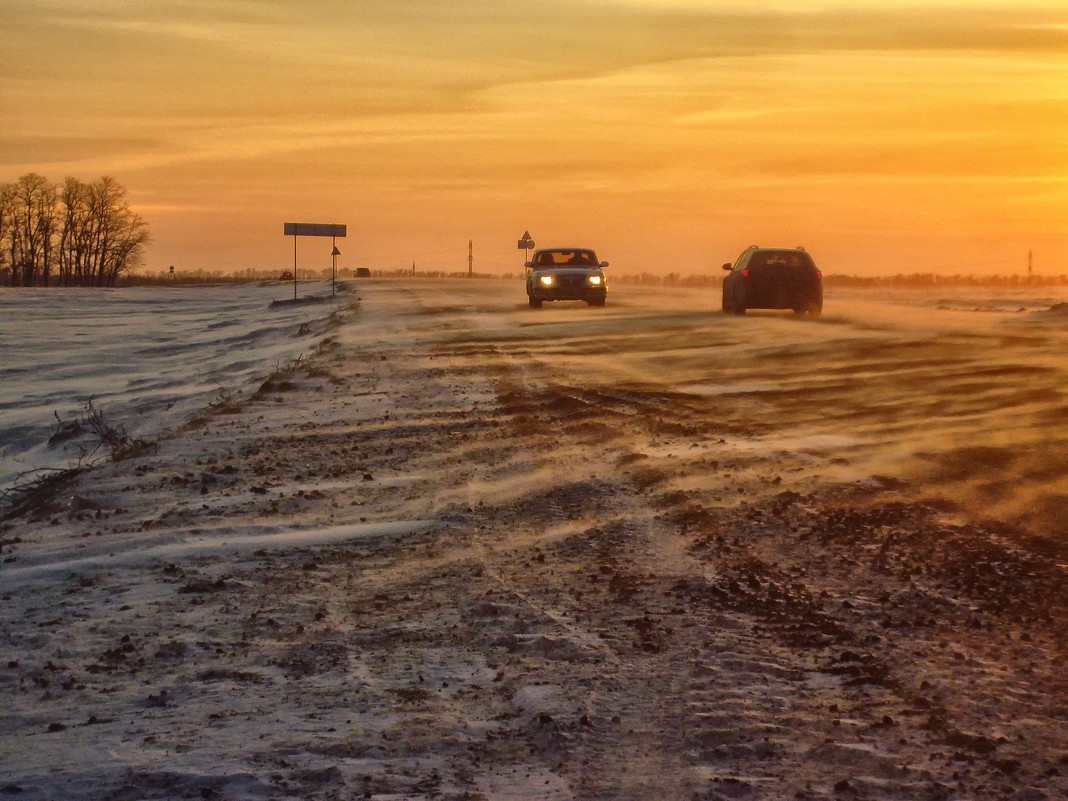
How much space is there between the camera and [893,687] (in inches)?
203

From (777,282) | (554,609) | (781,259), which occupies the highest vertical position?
(781,259)

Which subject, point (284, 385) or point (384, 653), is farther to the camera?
point (284, 385)

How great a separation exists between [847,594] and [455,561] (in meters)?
2.31

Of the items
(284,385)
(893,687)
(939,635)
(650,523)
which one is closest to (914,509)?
(650,523)

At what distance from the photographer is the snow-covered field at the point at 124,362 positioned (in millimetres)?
18250

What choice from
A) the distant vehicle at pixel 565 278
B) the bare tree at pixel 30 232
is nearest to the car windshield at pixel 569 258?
the distant vehicle at pixel 565 278

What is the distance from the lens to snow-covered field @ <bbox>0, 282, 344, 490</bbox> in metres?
18.2

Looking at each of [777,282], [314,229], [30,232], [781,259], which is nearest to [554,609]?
[777,282]

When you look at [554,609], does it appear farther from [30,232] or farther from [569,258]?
[30,232]

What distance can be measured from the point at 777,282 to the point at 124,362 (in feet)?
54.4

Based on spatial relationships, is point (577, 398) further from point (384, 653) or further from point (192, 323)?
point (192, 323)

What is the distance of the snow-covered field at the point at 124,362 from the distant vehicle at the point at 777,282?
10.5 m

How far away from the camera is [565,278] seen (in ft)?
121

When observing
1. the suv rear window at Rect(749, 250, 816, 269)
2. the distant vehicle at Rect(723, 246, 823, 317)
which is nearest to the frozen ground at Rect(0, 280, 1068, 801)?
the distant vehicle at Rect(723, 246, 823, 317)
